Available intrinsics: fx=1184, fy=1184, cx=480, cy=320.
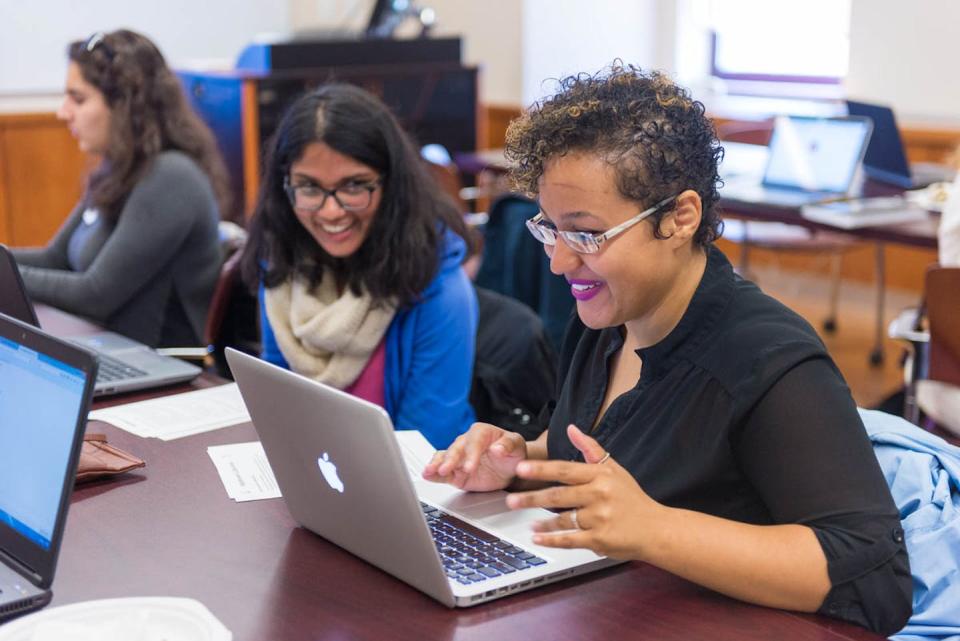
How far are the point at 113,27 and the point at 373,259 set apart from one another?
4036mm

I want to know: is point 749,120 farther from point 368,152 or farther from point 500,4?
point 368,152

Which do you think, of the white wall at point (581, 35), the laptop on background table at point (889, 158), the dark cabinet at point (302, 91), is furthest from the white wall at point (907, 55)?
the dark cabinet at point (302, 91)

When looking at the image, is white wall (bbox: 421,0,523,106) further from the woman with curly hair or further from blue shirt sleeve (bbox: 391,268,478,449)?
blue shirt sleeve (bbox: 391,268,478,449)

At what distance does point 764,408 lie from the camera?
1288 mm

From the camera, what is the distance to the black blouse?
1235 mm

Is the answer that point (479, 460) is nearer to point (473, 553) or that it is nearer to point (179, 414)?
point (473, 553)

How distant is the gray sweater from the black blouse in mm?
1767

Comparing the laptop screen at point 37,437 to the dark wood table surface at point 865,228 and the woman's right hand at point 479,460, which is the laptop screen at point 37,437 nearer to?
the woman's right hand at point 479,460

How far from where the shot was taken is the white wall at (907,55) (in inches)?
193

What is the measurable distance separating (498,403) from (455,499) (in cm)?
84

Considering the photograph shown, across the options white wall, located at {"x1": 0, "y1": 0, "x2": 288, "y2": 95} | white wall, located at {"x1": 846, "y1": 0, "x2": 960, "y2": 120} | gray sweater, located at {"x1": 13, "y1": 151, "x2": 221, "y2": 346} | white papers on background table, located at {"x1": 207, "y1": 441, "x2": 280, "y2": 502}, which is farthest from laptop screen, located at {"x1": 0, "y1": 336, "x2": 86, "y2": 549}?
white wall, located at {"x1": 0, "y1": 0, "x2": 288, "y2": 95}

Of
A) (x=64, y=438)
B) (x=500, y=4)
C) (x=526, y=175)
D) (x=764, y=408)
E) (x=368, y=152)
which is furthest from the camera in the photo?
(x=500, y=4)

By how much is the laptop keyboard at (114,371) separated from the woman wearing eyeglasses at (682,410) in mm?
898

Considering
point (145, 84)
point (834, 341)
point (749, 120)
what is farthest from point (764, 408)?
point (749, 120)
